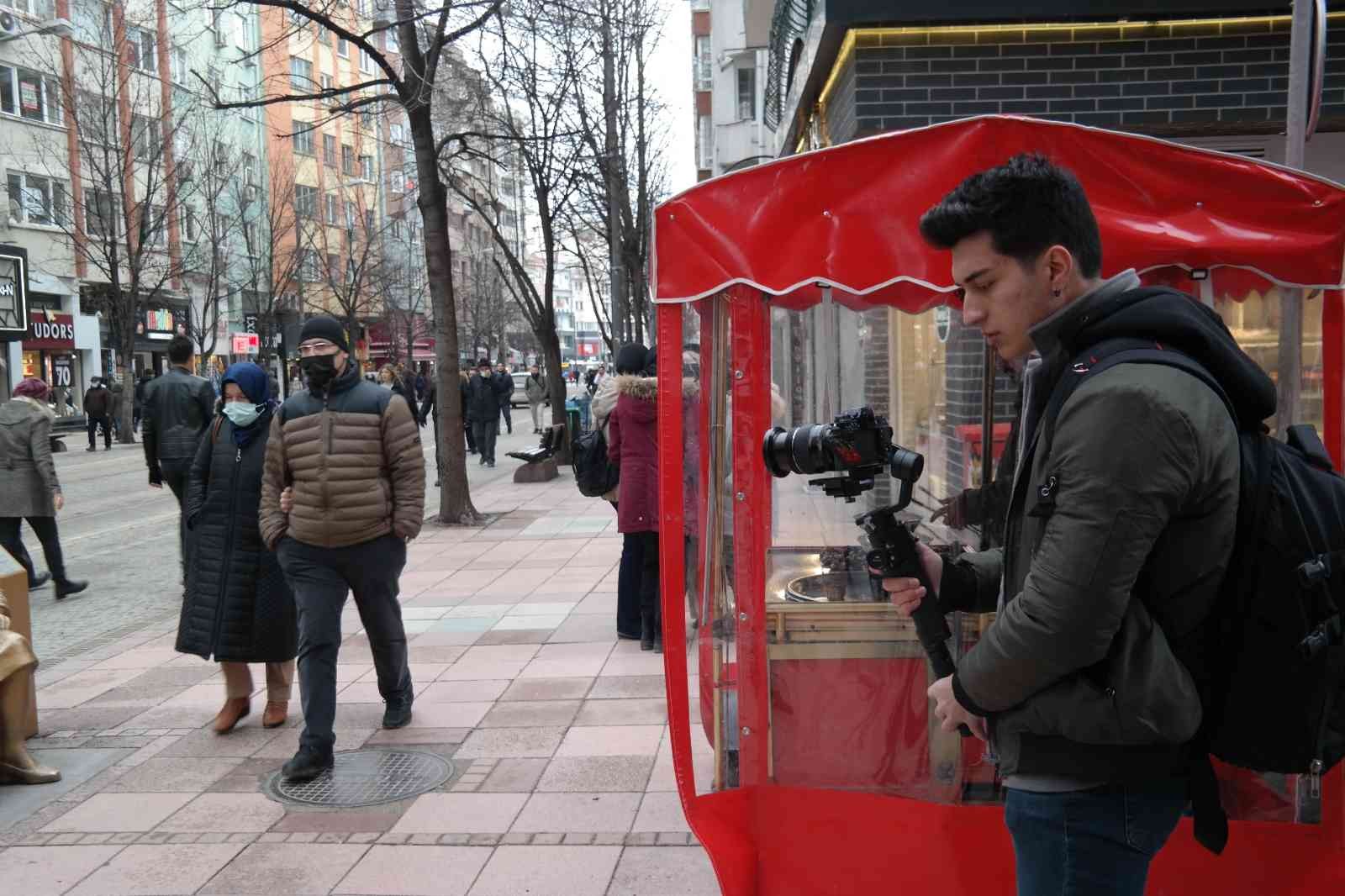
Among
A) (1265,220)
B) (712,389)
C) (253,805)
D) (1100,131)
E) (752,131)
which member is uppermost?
(752,131)

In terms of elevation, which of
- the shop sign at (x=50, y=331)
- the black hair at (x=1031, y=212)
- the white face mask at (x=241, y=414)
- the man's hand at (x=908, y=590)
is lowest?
the man's hand at (x=908, y=590)

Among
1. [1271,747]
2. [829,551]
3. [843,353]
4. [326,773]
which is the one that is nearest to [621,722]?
[326,773]

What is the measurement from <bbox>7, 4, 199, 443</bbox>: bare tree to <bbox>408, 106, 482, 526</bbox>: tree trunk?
55.6 ft

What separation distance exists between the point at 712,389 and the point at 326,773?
2624mm

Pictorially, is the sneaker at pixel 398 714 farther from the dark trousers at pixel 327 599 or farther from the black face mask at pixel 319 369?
the black face mask at pixel 319 369

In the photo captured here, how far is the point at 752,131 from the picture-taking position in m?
27.6

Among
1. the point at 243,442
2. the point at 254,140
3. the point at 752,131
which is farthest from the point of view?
the point at 254,140

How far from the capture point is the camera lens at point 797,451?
273 cm

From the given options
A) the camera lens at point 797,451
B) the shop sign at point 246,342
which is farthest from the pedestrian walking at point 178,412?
the shop sign at point 246,342

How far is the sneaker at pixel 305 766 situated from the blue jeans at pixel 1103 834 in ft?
12.2

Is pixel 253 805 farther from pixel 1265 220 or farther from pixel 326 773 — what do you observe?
pixel 1265 220

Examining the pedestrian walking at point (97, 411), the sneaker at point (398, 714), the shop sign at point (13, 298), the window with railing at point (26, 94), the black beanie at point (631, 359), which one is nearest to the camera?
the sneaker at point (398, 714)

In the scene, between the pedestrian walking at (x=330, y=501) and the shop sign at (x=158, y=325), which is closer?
the pedestrian walking at (x=330, y=501)

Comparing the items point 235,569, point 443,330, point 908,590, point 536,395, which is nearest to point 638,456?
point 235,569
